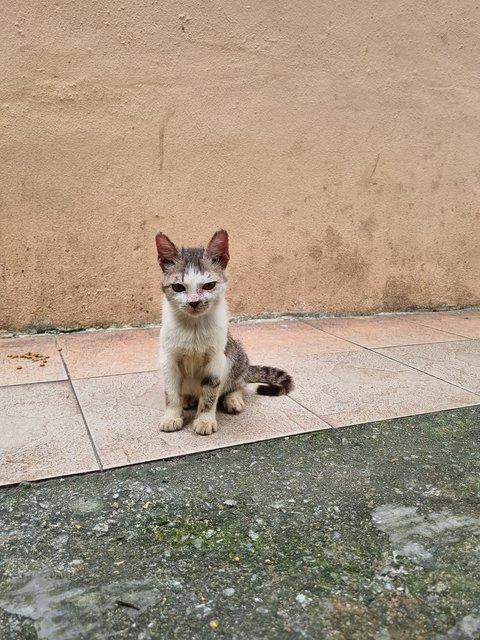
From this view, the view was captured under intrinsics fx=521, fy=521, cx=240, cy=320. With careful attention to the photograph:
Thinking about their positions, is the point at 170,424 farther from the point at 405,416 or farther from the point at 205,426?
the point at 405,416

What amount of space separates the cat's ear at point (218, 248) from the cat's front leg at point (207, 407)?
2.15 ft

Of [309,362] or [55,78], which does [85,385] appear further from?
[55,78]

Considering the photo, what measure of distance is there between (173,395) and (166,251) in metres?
0.81

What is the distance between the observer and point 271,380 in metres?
3.54

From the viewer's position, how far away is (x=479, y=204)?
6.08 metres

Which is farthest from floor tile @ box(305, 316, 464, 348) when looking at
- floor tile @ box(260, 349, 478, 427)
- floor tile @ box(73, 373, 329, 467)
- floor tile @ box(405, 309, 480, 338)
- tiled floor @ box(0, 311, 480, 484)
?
floor tile @ box(73, 373, 329, 467)

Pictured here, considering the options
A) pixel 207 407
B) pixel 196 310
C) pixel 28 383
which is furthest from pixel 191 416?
pixel 28 383

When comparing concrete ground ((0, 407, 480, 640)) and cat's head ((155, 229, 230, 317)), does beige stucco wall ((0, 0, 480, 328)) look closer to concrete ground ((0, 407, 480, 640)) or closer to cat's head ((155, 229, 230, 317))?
cat's head ((155, 229, 230, 317))

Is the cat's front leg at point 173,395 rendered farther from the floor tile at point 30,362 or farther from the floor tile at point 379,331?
the floor tile at point 379,331

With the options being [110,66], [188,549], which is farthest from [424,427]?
[110,66]

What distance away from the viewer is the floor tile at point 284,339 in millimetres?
4410

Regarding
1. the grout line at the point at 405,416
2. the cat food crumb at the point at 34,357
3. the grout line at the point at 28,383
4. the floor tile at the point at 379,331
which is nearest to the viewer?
the grout line at the point at 405,416

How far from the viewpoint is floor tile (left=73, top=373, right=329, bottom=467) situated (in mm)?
2662

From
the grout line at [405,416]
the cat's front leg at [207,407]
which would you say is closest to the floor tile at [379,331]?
the grout line at [405,416]
